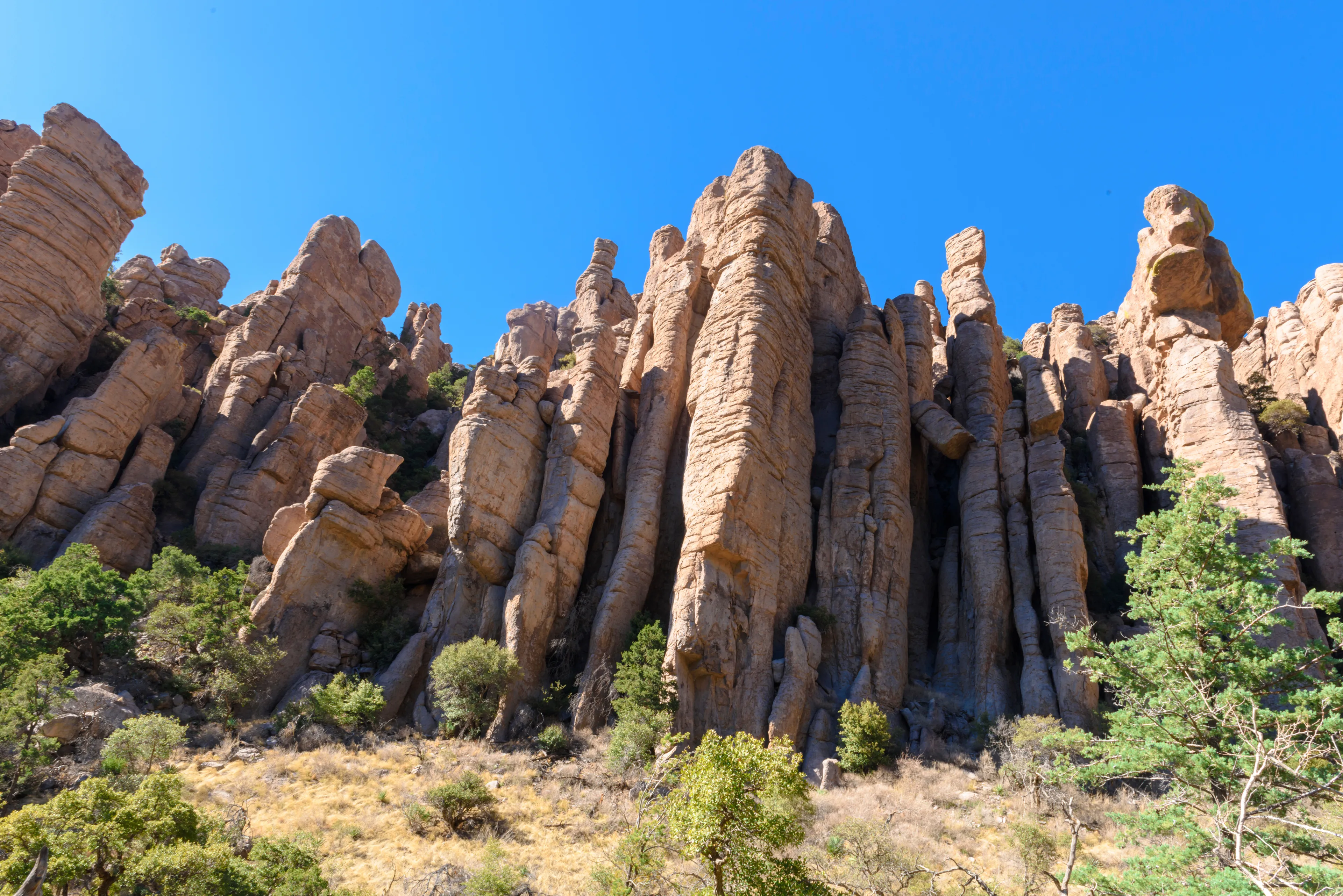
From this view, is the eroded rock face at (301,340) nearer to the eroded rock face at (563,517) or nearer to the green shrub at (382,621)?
the green shrub at (382,621)

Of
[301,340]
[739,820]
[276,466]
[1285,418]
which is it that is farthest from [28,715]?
[1285,418]

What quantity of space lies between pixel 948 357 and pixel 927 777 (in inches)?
1085

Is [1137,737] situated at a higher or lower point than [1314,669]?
lower

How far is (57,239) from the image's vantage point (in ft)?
124

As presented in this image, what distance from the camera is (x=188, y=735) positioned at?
2080cm

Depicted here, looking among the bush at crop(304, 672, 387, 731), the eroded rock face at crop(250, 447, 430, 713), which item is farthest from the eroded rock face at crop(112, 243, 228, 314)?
the bush at crop(304, 672, 387, 731)

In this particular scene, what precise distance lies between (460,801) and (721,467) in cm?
1407

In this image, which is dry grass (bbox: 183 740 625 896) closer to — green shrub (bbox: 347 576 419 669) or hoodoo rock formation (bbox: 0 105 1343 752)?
hoodoo rock formation (bbox: 0 105 1343 752)

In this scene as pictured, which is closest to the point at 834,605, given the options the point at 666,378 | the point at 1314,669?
the point at 666,378

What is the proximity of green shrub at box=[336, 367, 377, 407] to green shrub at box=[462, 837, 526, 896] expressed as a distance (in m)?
36.8

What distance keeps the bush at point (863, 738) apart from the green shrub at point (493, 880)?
11249 millimetres

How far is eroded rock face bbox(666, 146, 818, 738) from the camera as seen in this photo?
24.0 m

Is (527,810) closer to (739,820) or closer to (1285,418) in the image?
(739,820)

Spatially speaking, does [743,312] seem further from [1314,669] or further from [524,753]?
[1314,669]
